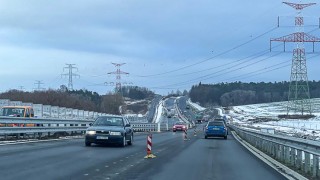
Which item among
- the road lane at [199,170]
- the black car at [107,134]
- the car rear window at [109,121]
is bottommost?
the road lane at [199,170]

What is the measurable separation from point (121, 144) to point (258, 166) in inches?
398

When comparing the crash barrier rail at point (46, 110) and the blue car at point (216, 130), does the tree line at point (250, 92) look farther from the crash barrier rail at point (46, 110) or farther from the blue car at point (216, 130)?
the crash barrier rail at point (46, 110)

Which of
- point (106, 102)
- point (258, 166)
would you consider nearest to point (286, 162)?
point (258, 166)

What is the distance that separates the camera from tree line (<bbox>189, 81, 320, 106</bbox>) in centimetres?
13025

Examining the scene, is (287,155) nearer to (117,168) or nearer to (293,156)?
(293,156)

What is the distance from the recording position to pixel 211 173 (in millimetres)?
15625

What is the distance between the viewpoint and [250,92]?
163m

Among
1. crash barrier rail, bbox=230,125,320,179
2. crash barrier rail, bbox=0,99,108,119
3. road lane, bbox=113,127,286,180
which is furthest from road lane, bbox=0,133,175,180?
crash barrier rail, bbox=0,99,108,119

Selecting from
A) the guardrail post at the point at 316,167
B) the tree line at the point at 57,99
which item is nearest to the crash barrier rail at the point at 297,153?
the guardrail post at the point at 316,167

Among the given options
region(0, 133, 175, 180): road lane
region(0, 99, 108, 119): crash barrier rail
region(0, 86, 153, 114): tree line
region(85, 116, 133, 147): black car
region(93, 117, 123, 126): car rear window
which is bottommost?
region(0, 133, 175, 180): road lane

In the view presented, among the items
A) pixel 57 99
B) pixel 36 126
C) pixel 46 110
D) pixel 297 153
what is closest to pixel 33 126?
pixel 36 126

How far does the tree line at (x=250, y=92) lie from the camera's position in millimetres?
130250

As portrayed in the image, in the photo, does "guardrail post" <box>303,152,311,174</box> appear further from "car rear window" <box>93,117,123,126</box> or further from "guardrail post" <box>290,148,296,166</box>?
"car rear window" <box>93,117,123,126</box>

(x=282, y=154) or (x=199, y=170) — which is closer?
(x=199, y=170)
